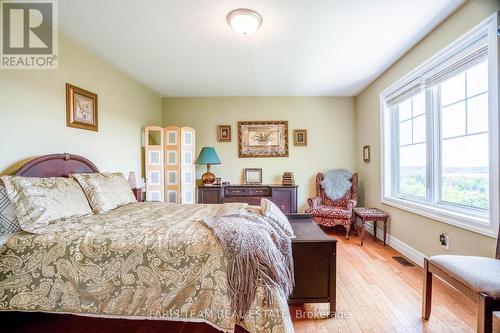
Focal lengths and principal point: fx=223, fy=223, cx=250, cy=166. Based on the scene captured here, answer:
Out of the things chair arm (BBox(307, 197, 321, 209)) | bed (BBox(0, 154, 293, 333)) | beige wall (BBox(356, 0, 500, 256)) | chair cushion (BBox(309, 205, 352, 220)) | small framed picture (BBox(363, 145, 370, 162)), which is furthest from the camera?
small framed picture (BBox(363, 145, 370, 162))

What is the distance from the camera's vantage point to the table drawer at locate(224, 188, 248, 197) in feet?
12.9

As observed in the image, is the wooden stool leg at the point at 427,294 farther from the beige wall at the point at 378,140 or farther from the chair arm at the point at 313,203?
the chair arm at the point at 313,203

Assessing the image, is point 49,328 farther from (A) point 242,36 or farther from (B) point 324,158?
(B) point 324,158

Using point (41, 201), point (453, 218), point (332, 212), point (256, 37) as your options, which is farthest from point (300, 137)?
point (41, 201)

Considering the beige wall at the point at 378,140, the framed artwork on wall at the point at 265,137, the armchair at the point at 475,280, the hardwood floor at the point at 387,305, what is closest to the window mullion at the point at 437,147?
the beige wall at the point at 378,140

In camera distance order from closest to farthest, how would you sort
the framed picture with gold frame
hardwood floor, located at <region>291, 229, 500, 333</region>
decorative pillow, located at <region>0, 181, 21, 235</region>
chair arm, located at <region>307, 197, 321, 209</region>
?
decorative pillow, located at <region>0, 181, 21, 235</region> → hardwood floor, located at <region>291, 229, 500, 333</region> → the framed picture with gold frame → chair arm, located at <region>307, 197, 321, 209</region>

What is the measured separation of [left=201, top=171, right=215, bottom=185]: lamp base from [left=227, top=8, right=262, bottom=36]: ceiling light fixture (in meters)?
2.48

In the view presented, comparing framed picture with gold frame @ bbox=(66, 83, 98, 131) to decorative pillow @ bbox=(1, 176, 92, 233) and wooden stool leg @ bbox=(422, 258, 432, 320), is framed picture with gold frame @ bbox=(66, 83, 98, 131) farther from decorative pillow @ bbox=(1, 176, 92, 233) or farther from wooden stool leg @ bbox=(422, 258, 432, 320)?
wooden stool leg @ bbox=(422, 258, 432, 320)

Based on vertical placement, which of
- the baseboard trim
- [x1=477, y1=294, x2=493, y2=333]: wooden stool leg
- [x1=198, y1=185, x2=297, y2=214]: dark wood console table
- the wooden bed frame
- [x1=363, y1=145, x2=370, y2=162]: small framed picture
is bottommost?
the wooden bed frame

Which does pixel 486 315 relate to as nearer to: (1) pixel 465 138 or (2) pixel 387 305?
(2) pixel 387 305

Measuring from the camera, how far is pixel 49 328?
1.55 meters

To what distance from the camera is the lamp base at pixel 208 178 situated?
13.2ft

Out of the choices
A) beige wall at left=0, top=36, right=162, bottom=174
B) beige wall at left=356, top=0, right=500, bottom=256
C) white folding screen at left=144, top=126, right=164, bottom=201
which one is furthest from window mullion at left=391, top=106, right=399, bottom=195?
beige wall at left=0, top=36, right=162, bottom=174

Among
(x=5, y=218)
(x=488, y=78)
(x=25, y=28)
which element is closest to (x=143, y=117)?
(x=25, y=28)
